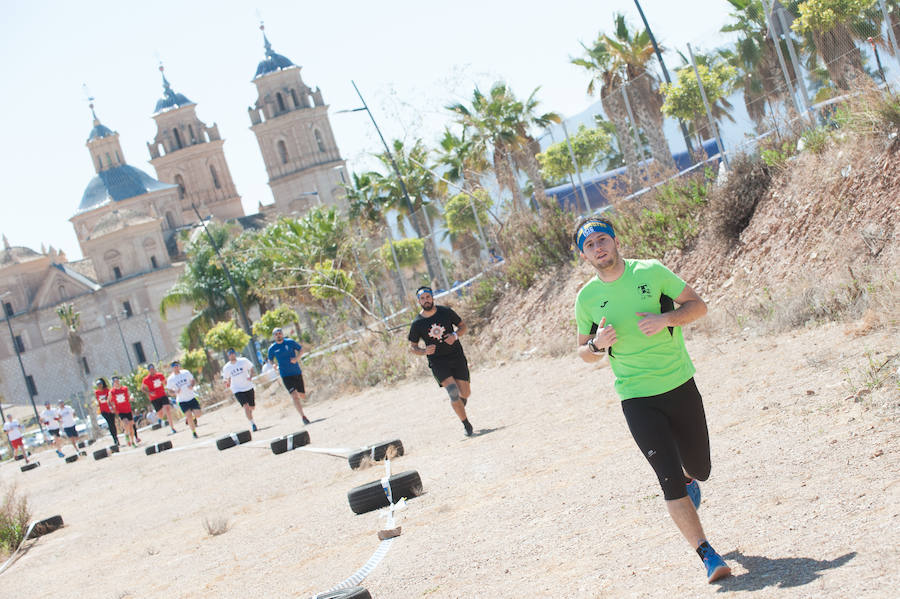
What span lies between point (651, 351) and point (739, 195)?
1022 cm

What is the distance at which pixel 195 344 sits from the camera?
225 ft

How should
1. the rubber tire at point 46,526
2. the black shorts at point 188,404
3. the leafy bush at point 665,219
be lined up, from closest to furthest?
the rubber tire at point 46,526 < the leafy bush at point 665,219 < the black shorts at point 188,404

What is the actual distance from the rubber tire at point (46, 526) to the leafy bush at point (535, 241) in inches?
437

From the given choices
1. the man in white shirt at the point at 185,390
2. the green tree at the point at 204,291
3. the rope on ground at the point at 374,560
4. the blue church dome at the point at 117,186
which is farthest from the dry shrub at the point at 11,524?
the blue church dome at the point at 117,186

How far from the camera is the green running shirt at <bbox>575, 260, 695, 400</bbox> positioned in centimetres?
477

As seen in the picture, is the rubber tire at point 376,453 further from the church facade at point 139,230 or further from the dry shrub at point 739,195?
the church facade at point 139,230

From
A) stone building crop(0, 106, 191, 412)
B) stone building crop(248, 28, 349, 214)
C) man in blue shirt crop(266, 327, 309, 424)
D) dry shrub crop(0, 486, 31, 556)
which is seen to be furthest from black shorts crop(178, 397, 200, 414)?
stone building crop(248, 28, 349, 214)

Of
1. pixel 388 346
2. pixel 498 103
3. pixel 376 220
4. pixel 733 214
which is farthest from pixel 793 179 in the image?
pixel 376 220

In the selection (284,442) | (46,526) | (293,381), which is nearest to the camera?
(46,526)

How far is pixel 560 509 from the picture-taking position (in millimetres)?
6660

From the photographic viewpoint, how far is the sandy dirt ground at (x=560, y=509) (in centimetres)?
473

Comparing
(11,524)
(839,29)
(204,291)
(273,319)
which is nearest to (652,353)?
(11,524)

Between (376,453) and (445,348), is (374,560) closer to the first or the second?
(376,453)

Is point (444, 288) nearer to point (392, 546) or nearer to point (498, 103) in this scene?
point (498, 103)
